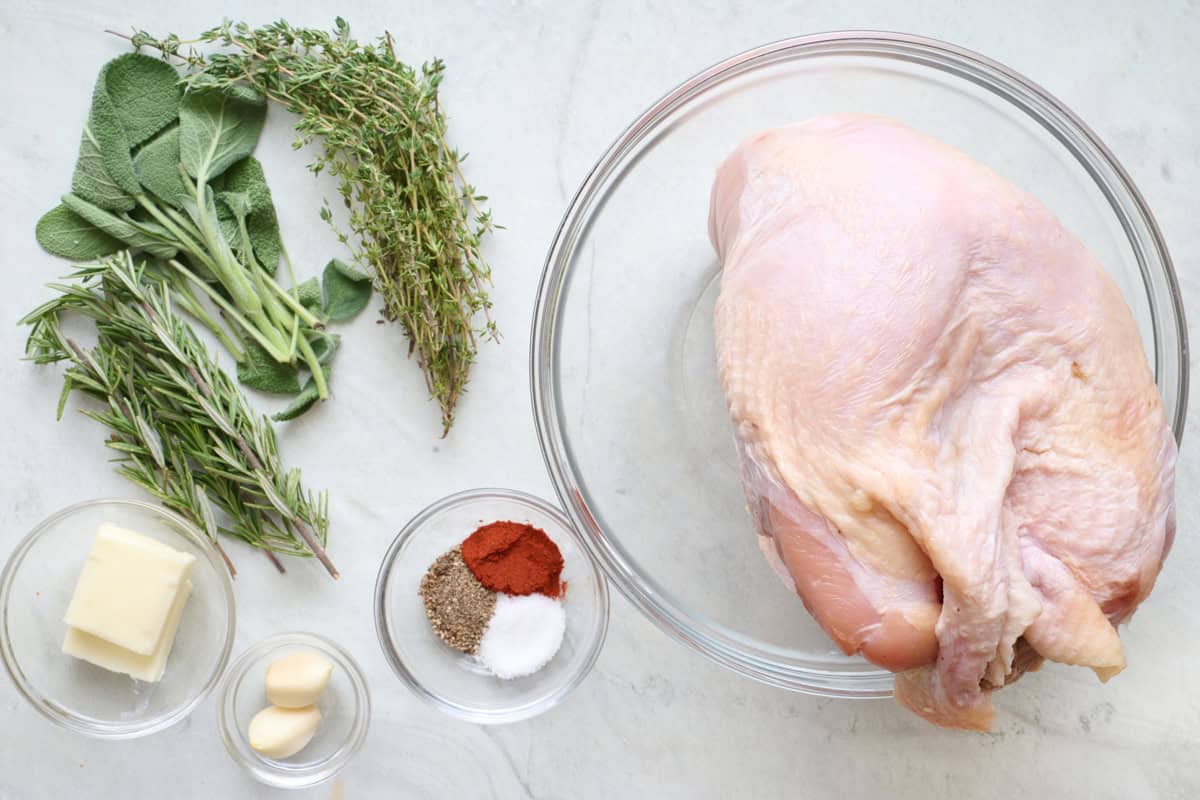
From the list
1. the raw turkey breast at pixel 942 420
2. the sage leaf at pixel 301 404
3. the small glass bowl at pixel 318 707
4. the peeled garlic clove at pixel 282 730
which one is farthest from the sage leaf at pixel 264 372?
the raw turkey breast at pixel 942 420

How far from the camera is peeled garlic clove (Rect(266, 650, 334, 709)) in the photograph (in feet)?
4.61

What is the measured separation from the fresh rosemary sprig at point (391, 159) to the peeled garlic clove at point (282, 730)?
1.72 ft

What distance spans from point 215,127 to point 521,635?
906mm

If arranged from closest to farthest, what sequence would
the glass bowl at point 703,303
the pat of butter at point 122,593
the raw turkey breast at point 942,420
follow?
the raw turkey breast at point 942,420, the glass bowl at point 703,303, the pat of butter at point 122,593

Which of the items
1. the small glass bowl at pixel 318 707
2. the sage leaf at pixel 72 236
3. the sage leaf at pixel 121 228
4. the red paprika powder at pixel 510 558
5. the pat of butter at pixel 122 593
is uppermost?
the sage leaf at pixel 121 228

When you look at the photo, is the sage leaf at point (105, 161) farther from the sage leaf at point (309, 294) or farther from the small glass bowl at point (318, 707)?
the small glass bowl at point (318, 707)

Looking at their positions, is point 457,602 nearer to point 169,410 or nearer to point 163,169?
point 169,410

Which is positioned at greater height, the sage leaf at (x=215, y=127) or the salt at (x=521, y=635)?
the sage leaf at (x=215, y=127)

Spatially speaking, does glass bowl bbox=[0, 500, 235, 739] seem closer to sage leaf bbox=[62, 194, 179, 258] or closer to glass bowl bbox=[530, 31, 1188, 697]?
sage leaf bbox=[62, 194, 179, 258]

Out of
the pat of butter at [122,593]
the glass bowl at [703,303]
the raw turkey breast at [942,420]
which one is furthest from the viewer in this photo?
the pat of butter at [122,593]

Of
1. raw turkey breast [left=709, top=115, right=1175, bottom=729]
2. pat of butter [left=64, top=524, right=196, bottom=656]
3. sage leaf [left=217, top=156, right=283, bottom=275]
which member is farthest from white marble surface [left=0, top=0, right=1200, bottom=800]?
raw turkey breast [left=709, top=115, right=1175, bottom=729]

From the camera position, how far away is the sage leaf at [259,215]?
1423mm

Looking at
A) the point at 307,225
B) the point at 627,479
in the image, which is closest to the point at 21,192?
the point at 307,225

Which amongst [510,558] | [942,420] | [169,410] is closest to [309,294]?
[169,410]
